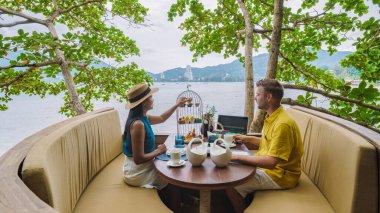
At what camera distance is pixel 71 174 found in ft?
6.29

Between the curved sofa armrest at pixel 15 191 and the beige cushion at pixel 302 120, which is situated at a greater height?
the curved sofa armrest at pixel 15 191

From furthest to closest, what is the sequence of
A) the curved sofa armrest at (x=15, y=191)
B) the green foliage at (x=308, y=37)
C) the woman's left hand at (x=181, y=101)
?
the green foliage at (x=308, y=37) < the woman's left hand at (x=181, y=101) < the curved sofa armrest at (x=15, y=191)

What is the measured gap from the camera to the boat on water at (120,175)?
4.00 ft

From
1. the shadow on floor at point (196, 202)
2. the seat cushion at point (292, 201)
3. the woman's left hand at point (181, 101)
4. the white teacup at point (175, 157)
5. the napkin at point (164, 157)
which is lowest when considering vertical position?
the shadow on floor at point (196, 202)

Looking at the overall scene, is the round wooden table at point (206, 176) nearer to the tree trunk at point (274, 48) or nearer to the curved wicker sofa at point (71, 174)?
the curved wicker sofa at point (71, 174)

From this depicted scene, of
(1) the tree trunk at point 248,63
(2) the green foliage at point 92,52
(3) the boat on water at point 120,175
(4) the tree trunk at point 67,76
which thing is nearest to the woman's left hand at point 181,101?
(3) the boat on water at point 120,175

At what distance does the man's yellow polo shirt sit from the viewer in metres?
1.88

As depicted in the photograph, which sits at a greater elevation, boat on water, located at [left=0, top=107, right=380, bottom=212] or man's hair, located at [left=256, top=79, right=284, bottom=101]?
man's hair, located at [left=256, top=79, right=284, bottom=101]

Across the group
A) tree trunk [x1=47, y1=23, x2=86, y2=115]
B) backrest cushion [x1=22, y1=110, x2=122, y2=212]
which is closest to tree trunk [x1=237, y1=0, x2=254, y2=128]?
backrest cushion [x1=22, y1=110, x2=122, y2=212]

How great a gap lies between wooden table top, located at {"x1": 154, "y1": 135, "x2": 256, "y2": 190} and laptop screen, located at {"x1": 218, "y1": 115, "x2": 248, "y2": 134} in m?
1.09

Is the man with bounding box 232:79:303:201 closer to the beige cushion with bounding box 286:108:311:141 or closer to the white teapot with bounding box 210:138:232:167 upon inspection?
the white teapot with bounding box 210:138:232:167

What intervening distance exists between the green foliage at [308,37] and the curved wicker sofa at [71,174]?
10.2ft

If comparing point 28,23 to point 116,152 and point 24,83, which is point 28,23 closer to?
point 24,83

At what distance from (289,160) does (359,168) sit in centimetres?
62
